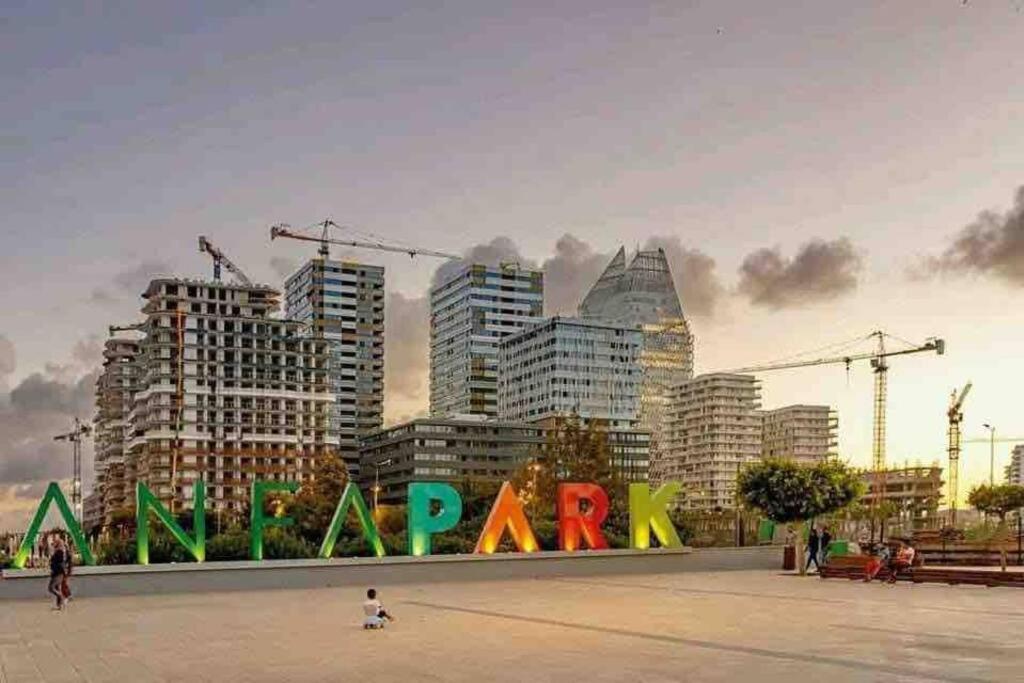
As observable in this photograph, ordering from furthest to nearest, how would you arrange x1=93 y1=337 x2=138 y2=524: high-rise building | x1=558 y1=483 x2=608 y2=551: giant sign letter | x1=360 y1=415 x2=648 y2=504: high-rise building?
1. x1=360 y1=415 x2=648 y2=504: high-rise building
2. x1=93 y1=337 x2=138 y2=524: high-rise building
3. x1=558 y1=483 x2=608 y2=551: giant sign letter

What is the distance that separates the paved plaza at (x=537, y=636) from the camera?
1494 cm

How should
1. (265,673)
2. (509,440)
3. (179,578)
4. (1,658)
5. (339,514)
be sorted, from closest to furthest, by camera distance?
(265,673) → (1,658) → (179,578) → (339,514) → (509,440)

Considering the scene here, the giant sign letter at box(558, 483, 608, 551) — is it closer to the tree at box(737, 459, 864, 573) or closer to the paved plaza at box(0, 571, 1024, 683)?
the tree at box(737, 459, 864, 573)

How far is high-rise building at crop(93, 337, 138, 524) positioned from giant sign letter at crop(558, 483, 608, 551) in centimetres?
14726

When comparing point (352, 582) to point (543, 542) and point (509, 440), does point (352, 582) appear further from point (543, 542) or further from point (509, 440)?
point (509, 440)

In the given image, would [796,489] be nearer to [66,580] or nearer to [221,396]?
[66,580]

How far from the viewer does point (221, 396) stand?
6329 inches

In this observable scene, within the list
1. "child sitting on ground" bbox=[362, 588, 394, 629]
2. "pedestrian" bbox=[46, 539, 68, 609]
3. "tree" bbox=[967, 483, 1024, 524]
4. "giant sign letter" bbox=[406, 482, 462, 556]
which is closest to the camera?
"child sitting on ground" bbox=[362, 588, 394, 629]

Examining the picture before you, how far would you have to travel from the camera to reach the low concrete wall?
30.1 metres

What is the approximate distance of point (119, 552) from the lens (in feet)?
112

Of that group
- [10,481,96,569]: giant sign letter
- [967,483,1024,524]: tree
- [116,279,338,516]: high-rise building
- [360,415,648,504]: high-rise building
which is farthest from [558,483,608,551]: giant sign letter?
[360,415,648,504]: high-rise building

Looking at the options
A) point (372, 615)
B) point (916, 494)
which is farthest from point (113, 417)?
point (372, 615)

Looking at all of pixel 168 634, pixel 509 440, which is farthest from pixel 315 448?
pixel 168 634

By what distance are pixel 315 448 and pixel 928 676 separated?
158251 mm
